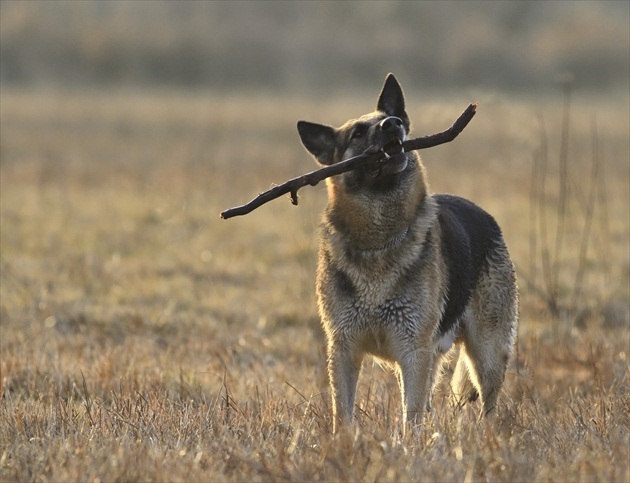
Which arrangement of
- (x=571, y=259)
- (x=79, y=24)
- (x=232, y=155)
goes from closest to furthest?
(x=571, y=259) < (x=232, y=155) < (x=79, y=24)

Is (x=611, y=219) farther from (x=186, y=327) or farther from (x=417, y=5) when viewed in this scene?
(x=417, y=5)

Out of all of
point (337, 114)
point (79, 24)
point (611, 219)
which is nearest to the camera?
point (611, 219)

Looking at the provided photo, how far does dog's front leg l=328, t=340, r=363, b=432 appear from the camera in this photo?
5.49 metres

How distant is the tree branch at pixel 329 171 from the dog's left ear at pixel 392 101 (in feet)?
1.56

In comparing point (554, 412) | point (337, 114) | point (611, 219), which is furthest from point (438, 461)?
point (337, 114)

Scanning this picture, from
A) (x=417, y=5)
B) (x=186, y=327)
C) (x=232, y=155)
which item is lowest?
(x=186, y=327)

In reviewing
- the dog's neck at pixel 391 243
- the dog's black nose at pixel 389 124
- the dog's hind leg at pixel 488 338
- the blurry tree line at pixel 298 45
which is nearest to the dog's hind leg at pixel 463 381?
the dog's hind leg at pixel 488 338

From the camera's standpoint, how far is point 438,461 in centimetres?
435

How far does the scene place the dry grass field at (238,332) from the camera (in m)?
4.43

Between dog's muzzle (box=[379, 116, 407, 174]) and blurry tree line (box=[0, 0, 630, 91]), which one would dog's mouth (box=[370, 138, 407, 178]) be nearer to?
dog's muzzle (box=[379, 116, 407, 174])

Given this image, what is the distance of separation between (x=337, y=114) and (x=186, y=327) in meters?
24.3

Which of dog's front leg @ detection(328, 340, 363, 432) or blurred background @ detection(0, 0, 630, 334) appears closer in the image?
dog's front leg @ detection(328, 340, 363, 432)

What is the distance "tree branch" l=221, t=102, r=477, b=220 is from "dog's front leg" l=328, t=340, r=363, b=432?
84cm

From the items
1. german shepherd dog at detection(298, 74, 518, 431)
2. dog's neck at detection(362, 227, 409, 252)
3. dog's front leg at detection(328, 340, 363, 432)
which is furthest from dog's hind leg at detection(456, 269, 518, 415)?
dog's front leg at detection(328, 340, 363, 432)
